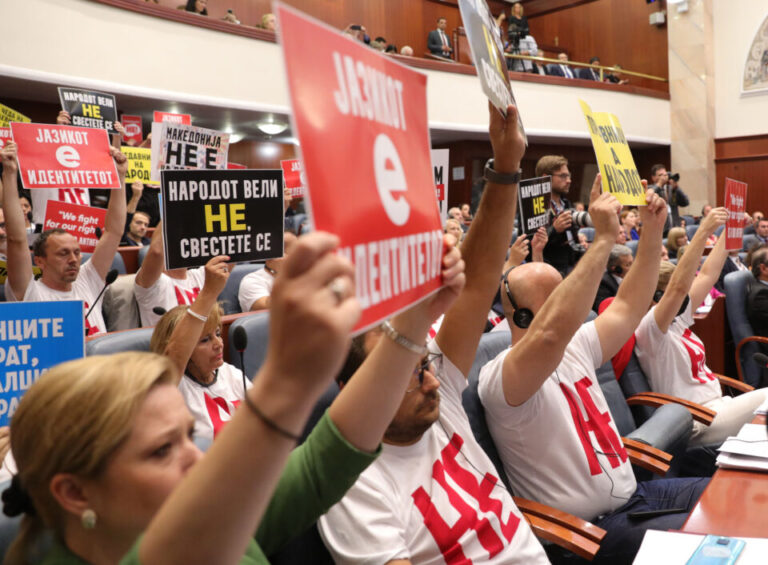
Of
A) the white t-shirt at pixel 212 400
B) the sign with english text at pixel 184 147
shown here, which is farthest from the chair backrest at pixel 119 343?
the sign with english text at pixel 184 147

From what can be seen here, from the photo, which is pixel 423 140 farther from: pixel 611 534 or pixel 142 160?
pixel 142 160

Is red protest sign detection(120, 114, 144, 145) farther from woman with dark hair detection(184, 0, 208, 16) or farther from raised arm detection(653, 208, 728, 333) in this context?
raised arm detection(653, 208, 728, 333)

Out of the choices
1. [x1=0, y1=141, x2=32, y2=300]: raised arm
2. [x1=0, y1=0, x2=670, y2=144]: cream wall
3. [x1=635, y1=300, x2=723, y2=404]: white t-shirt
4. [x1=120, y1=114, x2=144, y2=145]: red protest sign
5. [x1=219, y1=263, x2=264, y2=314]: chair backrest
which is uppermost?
[x1=0, y1=0, x2=670, y2=144]: cream wall

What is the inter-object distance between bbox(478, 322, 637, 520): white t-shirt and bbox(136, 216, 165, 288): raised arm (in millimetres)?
1923

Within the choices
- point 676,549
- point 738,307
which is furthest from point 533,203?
point 676,549

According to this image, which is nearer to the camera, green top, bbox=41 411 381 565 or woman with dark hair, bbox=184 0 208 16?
green top, bbox=41 411 381 565

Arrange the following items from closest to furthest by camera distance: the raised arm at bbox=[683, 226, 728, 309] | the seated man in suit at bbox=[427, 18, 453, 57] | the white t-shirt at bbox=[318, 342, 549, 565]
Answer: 1. the white t-shirt at bbox=[318, 342, 549, 565]
2. the raised arm at bbox=[683, 226, 728, 309]
3. the seated man in suit at bbox=[427, 18, 453, 57]

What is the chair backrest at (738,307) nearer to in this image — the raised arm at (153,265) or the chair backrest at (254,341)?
the chair backrest at (254,341)

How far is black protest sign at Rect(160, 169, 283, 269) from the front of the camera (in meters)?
2.22

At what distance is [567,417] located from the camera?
75.5 inches

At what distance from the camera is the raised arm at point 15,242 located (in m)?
2.88

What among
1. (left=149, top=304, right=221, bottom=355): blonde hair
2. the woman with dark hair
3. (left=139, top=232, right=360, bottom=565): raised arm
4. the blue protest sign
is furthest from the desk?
the woman with dark hair

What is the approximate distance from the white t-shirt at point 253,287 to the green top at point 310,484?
9.25 ft

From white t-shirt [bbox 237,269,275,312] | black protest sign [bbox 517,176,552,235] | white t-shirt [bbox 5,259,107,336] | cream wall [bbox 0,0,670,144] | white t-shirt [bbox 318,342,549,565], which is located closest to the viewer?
white t-shirt [bbox 318,342,549,565]
